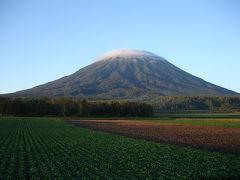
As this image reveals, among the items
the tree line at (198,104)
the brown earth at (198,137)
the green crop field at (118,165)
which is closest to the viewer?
the green crop field at (118,165)

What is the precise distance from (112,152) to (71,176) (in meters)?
7.08

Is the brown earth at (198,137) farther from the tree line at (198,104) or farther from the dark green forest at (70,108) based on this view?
the tree line at (198,104)

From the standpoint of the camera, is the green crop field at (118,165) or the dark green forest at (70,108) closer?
the green crop field at (118,165)

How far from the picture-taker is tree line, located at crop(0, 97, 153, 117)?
282 ft

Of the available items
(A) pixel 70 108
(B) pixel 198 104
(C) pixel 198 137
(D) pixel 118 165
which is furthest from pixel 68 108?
(D) pixel 118 165

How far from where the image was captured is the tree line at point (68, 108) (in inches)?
3381

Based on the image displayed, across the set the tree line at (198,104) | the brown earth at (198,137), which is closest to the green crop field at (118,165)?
the brown earth at (198,137)

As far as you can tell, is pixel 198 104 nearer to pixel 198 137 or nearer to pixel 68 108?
→ pixel 68 108

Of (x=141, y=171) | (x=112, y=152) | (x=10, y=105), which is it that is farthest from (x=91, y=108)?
(x=141, y=171)

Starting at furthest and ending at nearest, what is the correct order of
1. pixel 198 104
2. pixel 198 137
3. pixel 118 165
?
pixel 198 104 < pixel 198 137 < pixel 118 165

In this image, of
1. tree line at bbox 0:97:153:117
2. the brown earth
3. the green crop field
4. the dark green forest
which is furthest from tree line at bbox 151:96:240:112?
the green crop field

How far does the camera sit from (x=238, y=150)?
67.3 feet

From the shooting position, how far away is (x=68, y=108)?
297 feet

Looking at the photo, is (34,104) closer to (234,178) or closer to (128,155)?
(128,155)
